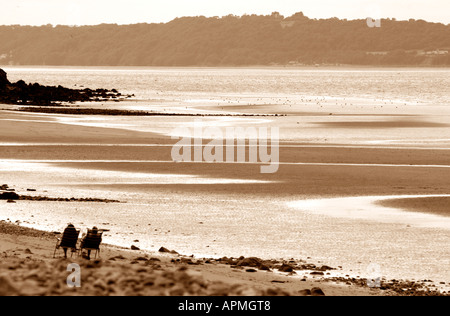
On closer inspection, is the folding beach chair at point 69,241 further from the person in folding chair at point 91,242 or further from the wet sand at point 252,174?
the wet sand at point 252,174

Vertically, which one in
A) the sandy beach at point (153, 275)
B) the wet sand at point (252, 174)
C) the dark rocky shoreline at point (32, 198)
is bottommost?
the wet sand at point (252, 174)

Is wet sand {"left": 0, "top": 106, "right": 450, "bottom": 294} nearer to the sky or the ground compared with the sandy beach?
nearer to the ground

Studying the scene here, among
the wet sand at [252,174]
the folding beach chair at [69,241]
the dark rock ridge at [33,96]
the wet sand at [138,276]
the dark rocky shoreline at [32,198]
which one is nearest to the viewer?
the wet sand at [138,276]

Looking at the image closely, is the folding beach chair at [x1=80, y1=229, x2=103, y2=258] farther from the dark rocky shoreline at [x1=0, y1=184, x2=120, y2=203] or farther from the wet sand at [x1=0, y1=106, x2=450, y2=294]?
the dark rocky shoreline at [x1=0, y1=184, x2=120, y2=203]

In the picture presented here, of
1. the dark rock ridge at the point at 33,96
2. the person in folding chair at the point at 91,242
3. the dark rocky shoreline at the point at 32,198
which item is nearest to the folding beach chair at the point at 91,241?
the person in folding chair at the point at 91,242

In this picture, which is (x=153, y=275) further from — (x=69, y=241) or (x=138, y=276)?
(x=69, y=241)

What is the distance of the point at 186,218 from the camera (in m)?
20.2

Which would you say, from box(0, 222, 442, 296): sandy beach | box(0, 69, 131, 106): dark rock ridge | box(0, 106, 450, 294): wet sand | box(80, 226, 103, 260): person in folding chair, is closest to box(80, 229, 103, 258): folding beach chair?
box(80, 226, 103, 260): person in folding chair

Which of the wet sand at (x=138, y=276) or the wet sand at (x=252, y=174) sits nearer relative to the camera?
the wet sand at (x=138, y=276)

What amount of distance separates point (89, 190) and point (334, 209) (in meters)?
6.89

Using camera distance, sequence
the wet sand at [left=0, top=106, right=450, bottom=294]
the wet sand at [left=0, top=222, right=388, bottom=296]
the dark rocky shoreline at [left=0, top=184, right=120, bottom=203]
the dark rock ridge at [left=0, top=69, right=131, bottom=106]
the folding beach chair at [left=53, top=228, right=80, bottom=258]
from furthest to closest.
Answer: the dark rock ridge at [left=0, top=69, right=131, bottom=106] → the dark rocky shoreline at [left=0, top=184, right=120, bottom=203] → the wet sand at [left=0, top=106, right=450, bottom=294] → the folding beach chair at [left=53, top=228, right=80, bottom=258] → the wet sand at [left=0, top=222, right=388, bottom=296]

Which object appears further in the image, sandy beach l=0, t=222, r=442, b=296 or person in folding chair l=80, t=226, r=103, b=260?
person in folding chair l=80, t=226, r=103, b=260

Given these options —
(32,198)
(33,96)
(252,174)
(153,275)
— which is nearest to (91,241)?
(153,275)
